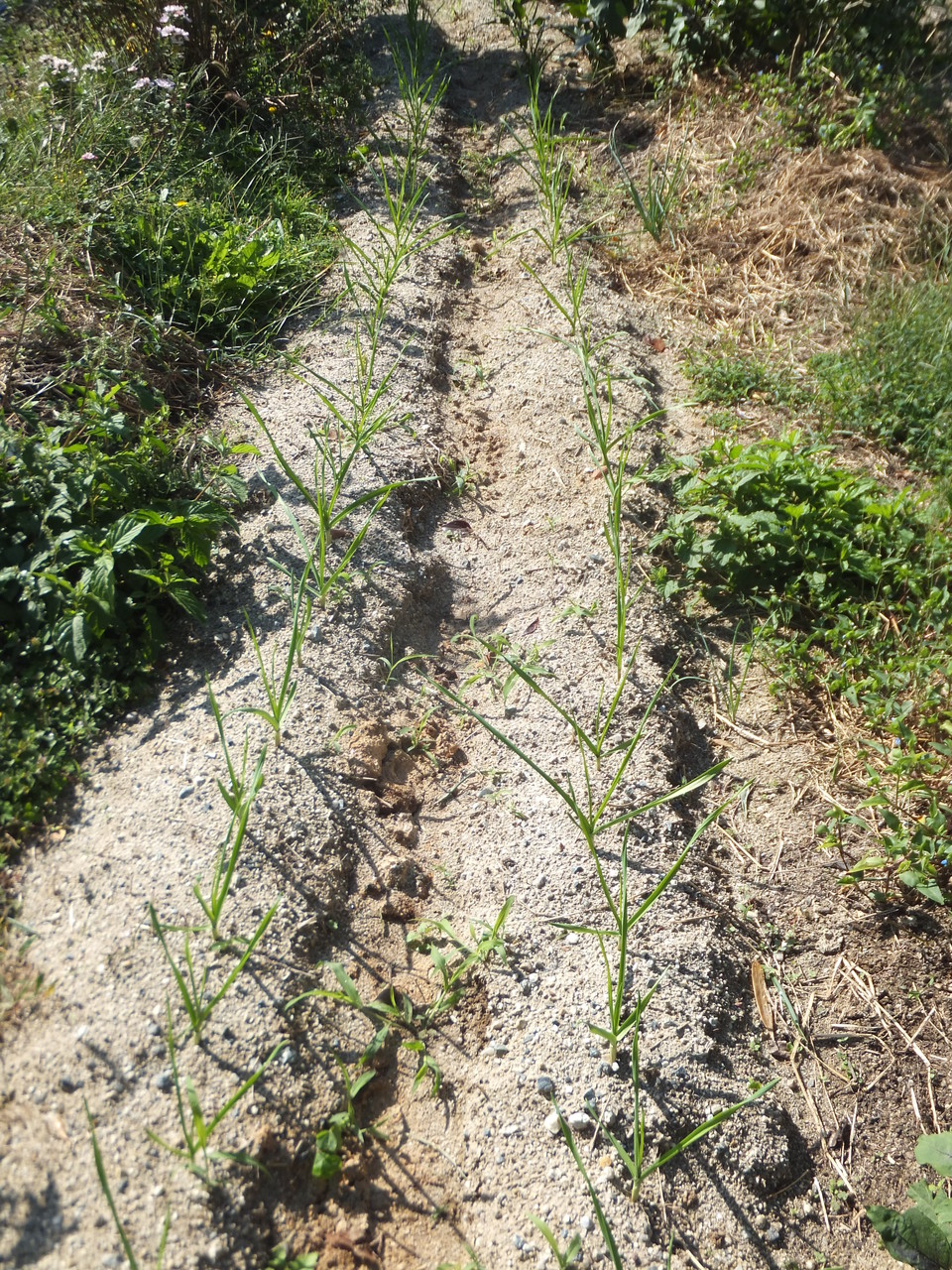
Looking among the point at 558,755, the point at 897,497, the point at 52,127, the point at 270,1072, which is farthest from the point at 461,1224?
the point at 52,127

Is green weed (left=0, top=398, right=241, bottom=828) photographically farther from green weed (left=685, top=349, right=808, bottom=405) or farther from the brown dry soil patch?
green weed (left=685, top=349, right=808, bottom=405)

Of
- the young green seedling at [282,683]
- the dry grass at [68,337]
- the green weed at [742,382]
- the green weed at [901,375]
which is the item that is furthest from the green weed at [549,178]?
the young green seedling at [282,683]

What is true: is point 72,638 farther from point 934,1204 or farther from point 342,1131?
point 934,1204

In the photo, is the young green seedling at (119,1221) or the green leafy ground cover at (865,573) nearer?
the young green seedling at (119,1221)

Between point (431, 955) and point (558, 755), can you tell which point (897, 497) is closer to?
point (558, 755)

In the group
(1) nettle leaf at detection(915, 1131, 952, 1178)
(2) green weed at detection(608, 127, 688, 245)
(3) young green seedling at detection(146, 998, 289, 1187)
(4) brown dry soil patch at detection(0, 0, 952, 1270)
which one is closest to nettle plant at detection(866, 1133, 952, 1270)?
(1) nettle leaf at detection(915, 1131, 952, 1178)

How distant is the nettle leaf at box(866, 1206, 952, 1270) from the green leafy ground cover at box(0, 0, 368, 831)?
6.57 ft

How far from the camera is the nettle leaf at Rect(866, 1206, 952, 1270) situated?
1.76 meters

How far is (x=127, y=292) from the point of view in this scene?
3383mm

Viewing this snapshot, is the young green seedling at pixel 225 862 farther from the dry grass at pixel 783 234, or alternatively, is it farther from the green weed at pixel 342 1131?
the dry grass at pixel 783 234

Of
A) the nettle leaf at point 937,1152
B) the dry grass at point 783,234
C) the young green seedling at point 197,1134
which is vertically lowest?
the nettle leaf at point 937,1152

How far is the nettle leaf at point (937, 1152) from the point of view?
1812mm

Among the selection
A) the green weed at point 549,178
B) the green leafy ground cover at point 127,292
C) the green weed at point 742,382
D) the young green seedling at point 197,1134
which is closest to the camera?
the young green seedling at point 197,1134

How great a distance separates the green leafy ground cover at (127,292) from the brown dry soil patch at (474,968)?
0.62ft
